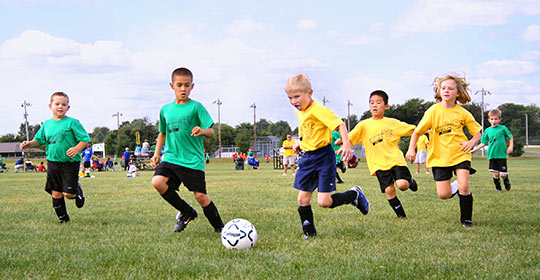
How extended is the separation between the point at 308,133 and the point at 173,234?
2.08m

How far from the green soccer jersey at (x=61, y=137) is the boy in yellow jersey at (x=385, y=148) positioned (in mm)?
4170

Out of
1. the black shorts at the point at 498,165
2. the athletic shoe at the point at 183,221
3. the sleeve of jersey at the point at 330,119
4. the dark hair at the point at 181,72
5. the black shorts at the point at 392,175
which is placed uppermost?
the dark hair at the point at 181,72

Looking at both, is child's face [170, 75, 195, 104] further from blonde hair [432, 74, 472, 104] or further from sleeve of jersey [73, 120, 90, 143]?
blonde hair [432, 74, 472, 104]

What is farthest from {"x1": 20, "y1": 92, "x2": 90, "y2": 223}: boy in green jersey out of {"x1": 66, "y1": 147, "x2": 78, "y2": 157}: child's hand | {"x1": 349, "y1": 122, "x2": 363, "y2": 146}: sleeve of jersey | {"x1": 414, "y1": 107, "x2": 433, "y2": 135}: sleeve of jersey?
{"x1": 414, "y1": 107, "x2": 433, "y2": 135}: sleeve of jersey

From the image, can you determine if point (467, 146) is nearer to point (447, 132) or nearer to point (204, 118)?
point (447, 132)

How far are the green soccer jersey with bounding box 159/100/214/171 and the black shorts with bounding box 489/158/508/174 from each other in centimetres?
891

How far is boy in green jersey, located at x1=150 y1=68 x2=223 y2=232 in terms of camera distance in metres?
5.12

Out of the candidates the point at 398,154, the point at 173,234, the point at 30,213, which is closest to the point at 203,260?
the point at 173,234

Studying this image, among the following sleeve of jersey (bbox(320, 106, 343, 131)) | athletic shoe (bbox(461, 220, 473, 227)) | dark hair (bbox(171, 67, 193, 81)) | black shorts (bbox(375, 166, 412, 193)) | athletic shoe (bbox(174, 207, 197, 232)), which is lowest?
athletic shoe (bbox(461, 220, 473, 227))

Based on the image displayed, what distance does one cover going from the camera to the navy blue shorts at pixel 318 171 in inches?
198

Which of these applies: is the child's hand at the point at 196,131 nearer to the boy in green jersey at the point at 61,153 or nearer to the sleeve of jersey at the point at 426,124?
the boy in green jersey at the point at 61,153

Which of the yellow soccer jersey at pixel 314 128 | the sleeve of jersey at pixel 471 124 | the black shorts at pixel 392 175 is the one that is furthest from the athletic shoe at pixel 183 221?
the sleeve of jersey at pixel 471 124

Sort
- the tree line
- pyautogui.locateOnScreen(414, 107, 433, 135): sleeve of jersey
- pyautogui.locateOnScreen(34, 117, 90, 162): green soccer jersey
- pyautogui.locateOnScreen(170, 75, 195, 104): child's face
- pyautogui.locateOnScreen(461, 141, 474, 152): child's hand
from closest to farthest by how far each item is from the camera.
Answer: pyautogui.locateOnScreen(170, 75, 195, 104): child's face
pyautogui.locateOnScreen(461, 141, 474, 152): child's hand
pyautogui.locateOnScreen(414, 107, 433, 135): sleeve of jersey
pyautogui.locateOnScreen(34, 117, 90, 162): green soccer jersey
the tree line

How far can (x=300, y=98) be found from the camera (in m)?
4.88
